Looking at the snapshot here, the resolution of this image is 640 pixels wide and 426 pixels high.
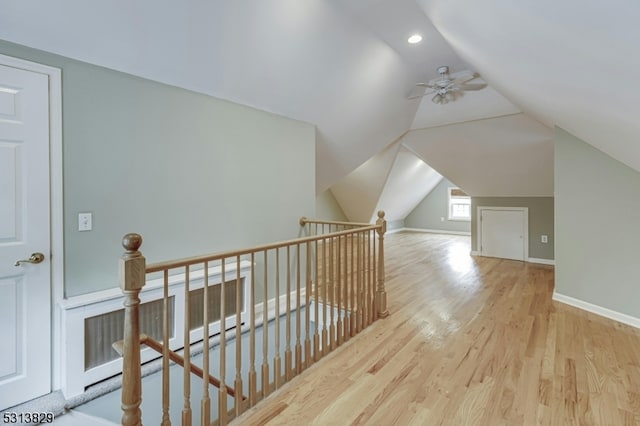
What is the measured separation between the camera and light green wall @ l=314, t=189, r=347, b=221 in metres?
7.59

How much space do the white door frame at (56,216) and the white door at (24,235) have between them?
0.02 m

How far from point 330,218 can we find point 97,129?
6278mm

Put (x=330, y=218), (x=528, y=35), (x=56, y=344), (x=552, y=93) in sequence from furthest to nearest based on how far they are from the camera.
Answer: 1. (x=330, y=218)
2. (x=552, y=93)
3. (x=56, y=344)
4. (x=528, y=35)

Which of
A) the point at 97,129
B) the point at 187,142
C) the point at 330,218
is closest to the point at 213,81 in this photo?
the point at 187,142

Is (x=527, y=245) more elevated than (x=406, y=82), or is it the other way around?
(x=406, y=82)

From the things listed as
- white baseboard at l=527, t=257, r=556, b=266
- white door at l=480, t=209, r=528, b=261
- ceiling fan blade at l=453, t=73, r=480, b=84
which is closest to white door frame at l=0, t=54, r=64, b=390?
ceiling fan blade at l=453, t=73, r=480, b=84

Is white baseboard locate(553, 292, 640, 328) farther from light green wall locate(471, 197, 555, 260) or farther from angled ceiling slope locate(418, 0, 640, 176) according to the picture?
light green wall locate(471, 197, 555, 260)

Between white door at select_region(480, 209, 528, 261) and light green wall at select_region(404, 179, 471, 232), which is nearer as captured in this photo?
white door at select_region(480, 209, 528, 261)

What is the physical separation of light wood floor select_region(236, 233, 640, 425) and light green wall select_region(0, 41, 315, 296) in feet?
4.70

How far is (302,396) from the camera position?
1823 mm

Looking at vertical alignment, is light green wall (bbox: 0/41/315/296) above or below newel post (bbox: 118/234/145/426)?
above

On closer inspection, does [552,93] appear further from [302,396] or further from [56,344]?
[56,344]

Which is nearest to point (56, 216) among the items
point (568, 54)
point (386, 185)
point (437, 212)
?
point (568, 54)

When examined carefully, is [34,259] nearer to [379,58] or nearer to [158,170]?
[158,170]
